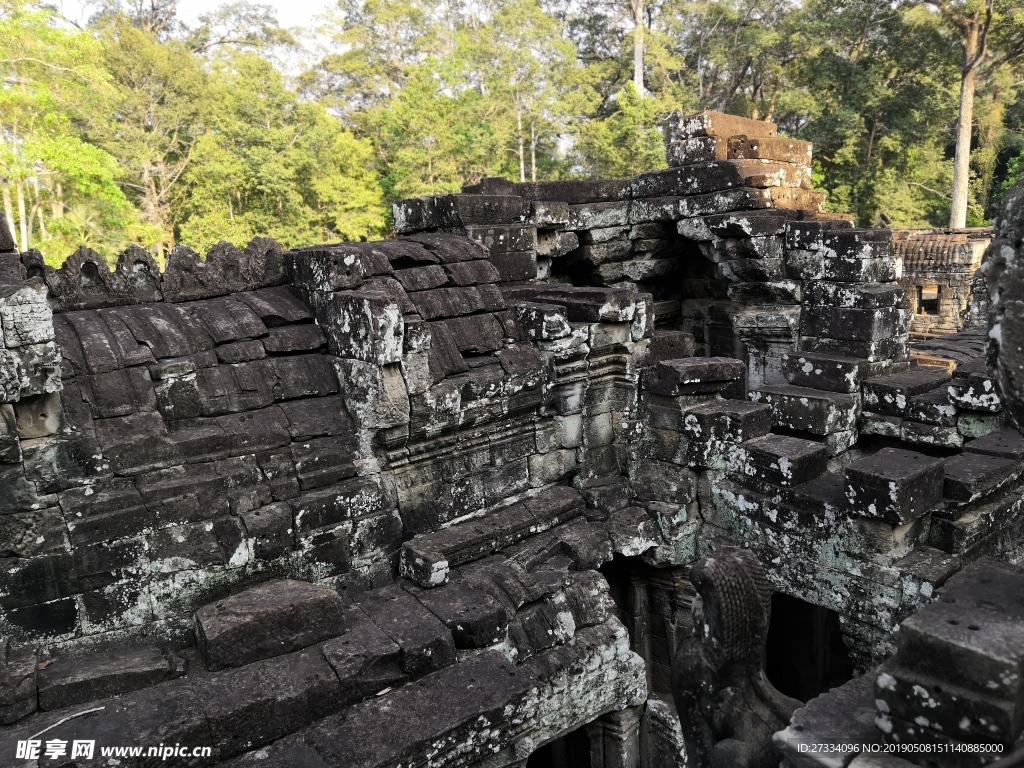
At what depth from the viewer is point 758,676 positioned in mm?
2914

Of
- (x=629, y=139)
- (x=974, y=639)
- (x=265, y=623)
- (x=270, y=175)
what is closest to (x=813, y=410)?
(x=974, y=639)

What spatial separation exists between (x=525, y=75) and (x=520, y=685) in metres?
28.6

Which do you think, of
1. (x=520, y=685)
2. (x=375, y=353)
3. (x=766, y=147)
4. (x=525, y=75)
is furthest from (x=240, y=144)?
(x=520, y=685)

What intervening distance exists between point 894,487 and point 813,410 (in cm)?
136

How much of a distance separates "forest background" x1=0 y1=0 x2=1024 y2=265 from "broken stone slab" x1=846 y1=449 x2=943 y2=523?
63.2ft

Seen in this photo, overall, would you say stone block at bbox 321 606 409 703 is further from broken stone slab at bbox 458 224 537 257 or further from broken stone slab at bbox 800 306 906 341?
broken stone slab at bbox 800 306 906 341

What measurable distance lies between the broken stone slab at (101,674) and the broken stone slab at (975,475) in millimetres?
4474

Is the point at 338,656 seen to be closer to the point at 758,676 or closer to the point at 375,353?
the point at 375,353

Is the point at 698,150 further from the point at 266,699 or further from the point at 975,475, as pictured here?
the point at 266,699

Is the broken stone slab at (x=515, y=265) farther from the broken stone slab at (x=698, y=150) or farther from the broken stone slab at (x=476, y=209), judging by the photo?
the broken stone slab at (x=698, y=150)

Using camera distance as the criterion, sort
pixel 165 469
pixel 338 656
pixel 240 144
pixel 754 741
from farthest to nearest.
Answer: pixel 240 144, pixel 165 469, pixel 338 656, pixel 754 741

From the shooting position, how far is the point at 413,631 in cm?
389

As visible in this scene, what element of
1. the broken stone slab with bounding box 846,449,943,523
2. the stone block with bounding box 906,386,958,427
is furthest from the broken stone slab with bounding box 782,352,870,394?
the broken stone slab with bounding box 846,449,943,523

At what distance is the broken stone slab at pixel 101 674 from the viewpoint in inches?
129
